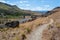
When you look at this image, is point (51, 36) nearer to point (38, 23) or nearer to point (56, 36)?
point (56, 36)

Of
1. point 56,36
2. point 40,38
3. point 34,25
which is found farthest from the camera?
point 34,25

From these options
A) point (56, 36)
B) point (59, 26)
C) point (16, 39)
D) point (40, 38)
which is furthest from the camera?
point (59, 26)

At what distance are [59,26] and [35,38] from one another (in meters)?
3.39

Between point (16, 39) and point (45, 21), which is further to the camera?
point (45, 21)

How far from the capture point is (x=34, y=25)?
26.5 metres

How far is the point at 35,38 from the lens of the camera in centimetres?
1998

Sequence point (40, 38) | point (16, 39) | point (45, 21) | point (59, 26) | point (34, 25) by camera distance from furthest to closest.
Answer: point (45, 21), point (34, 25), point (59, 26), point (40, 38), point (16, 39)

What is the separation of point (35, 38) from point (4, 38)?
4207 mm

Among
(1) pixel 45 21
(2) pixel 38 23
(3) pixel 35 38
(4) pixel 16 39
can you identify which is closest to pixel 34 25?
(2) pixel 38 23

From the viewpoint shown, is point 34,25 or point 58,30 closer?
point 58,30

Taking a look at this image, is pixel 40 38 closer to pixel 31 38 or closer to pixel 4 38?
pixel 31 38

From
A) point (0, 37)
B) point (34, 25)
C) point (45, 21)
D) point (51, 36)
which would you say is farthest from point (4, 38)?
point (45, 21)

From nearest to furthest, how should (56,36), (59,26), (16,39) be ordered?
(16,39)
(56,36)
(59,26)


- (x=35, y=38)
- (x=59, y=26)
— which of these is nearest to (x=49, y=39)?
(x=35, y=38)
